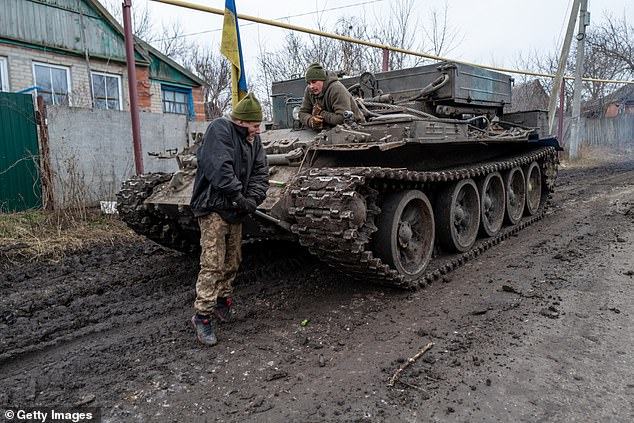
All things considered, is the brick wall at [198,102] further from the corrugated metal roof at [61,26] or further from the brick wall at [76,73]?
the corrugated metal roof at [61,26]

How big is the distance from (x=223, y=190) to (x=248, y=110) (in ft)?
2.14

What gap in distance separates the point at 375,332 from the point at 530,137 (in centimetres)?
597

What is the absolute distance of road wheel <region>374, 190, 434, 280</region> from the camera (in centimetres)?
479

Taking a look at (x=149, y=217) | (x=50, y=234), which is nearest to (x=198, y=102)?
(x=50, y=234)

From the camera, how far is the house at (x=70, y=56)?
12242 mm

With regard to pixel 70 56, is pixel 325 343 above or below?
below

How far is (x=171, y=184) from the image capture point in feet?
17.1

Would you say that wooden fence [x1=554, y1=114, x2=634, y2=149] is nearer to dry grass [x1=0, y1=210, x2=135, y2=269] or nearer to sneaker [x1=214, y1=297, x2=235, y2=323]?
Result: dry grass [x1=0, y1=210, x2=135, y2=269]

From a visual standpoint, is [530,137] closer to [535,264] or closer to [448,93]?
[448,93]

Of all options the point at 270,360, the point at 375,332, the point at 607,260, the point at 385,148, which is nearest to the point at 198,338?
the point at 270,360

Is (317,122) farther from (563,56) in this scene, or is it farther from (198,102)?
(198,102)

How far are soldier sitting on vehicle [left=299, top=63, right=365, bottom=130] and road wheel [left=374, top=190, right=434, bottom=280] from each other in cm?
119

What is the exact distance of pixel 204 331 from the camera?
379cm

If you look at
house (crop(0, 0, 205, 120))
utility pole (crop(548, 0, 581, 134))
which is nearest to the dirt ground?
house (crop(0, 0, 205, 120))
